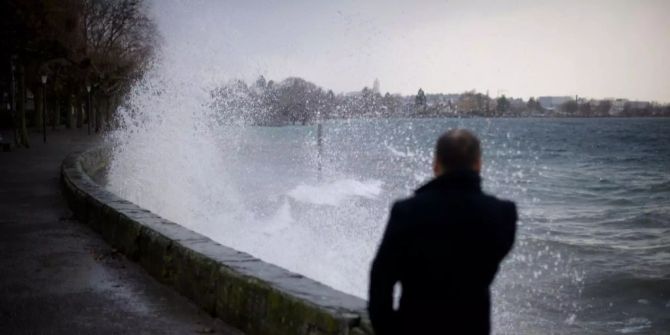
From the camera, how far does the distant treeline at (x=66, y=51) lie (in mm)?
22078

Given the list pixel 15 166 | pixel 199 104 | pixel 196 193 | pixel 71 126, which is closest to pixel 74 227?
pixel 196 193

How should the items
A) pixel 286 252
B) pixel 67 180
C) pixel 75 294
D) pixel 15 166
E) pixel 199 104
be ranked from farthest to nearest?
pixel 199 104
pixel 15 166
pixel 286 252
pixel 67 180
pixel 75 294

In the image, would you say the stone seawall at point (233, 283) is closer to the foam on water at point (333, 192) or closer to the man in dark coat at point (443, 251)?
the man in dark coat at point (443, 251)

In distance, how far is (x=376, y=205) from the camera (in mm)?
24453

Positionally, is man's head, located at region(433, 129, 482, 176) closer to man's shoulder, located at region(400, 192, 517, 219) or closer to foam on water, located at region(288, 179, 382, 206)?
man's shoulder, located at region(400, 192, 517, 219)

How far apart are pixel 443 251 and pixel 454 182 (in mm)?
274

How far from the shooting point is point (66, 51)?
1118 inches

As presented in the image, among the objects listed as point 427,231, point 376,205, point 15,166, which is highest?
point 427,231

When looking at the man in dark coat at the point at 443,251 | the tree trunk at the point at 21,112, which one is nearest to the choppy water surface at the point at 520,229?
the tree trunk at the point at 21,112

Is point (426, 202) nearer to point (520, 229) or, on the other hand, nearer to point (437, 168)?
point (437, 168)

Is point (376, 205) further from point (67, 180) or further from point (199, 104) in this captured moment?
point (67, 180)

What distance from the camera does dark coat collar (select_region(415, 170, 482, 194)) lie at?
228 centimetres

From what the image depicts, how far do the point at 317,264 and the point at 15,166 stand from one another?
10.7m

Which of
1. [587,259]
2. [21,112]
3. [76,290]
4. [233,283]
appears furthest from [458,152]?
[21,112]
